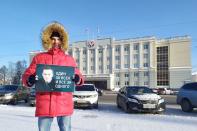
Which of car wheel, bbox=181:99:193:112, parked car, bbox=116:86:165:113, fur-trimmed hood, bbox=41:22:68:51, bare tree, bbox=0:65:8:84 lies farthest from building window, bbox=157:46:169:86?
fur-trimmed hood, bbox=41:22:68:51

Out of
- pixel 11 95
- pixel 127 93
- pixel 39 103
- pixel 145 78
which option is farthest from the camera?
pixel 145 78

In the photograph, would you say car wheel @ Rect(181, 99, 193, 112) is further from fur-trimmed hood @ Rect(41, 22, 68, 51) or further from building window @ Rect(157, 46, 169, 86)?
building window @ Rect(157, 46, 169, 86)

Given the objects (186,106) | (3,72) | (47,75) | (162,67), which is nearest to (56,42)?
(47,75)

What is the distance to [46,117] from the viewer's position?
5055 millimetres

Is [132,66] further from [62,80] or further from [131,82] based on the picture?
[62,80]

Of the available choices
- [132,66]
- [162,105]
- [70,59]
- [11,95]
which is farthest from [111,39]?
[70,59]

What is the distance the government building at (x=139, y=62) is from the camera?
96625 millimetres

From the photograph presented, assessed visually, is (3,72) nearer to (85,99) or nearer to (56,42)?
(85,99)

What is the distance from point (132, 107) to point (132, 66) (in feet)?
278

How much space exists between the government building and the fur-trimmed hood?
89.5m

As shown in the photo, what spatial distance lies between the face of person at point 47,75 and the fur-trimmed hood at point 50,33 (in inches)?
14.1

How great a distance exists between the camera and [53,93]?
5035 millimetres

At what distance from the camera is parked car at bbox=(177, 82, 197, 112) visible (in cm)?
1866

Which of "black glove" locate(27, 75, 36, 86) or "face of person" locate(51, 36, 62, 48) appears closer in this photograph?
"black glove" locate(27, 75, 36, 86)
